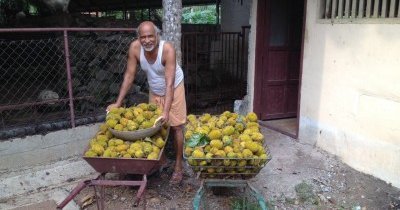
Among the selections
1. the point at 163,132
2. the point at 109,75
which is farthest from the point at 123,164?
the point at 109,75

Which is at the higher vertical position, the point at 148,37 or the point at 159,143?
the point at 148,37

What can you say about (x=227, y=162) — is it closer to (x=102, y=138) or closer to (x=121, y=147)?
(x=121, y=147)

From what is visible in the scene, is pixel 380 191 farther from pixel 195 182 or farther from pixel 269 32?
pixel 269 32

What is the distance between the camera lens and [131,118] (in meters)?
3.53

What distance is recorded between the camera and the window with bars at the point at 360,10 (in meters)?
4.12

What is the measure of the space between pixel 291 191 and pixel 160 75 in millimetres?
2051

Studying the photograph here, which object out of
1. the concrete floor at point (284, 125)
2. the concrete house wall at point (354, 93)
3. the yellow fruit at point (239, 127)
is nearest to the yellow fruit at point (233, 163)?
the yellow fruit at point (239, 127)

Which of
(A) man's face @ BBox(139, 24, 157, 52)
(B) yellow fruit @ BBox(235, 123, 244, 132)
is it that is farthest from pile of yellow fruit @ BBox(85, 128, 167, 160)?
(A) man's face @ BBox(139, 24, 157, 52)

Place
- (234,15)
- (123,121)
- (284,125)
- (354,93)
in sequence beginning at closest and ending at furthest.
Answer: (123,121) < (354,93) < (284,125) < (234,15)

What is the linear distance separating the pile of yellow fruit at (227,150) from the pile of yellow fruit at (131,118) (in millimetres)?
423

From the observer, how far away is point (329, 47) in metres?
4.95

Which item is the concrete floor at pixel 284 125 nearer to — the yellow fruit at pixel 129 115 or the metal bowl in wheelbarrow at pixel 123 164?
the yellow fruit at pixel 129 115

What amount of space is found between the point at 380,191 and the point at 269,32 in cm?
318

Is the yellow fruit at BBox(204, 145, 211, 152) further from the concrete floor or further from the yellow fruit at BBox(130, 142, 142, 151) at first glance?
the concrete floor
